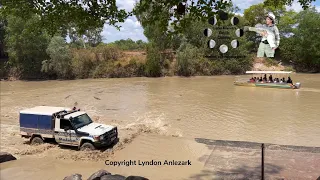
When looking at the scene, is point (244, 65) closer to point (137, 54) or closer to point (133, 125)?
point (137, 54)

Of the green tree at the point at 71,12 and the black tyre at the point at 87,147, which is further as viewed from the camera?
the black tyre at the point at 87,147

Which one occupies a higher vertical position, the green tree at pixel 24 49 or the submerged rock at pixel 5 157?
the green tree at pixel 24 49

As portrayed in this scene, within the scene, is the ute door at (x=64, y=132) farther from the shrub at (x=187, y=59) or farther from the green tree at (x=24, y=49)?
the green tree at (x=24, y=49)

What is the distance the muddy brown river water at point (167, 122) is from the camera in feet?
37.4

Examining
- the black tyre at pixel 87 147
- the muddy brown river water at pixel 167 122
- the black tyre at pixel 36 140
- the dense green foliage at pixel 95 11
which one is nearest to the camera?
the dense green foliage at pixel 95 11

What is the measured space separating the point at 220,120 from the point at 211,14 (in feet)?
46.1

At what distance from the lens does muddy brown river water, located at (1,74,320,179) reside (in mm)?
11414

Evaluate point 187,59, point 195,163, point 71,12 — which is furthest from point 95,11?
point 187,59

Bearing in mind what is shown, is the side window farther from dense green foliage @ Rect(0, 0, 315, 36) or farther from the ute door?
dense green foliage @ Rect(0, 0, 315, 36)

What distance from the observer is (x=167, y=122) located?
→ 60.8 feet

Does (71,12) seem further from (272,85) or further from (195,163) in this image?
(272,85)

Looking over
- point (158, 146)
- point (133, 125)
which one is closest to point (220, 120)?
point (133, 125)

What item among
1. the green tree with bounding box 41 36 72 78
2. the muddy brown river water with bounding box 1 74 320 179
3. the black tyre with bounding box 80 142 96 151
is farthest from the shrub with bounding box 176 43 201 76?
the black tyre with bounding box 80 142 96 151

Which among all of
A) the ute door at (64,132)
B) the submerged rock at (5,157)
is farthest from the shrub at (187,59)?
the submerged rock at (5,157)
